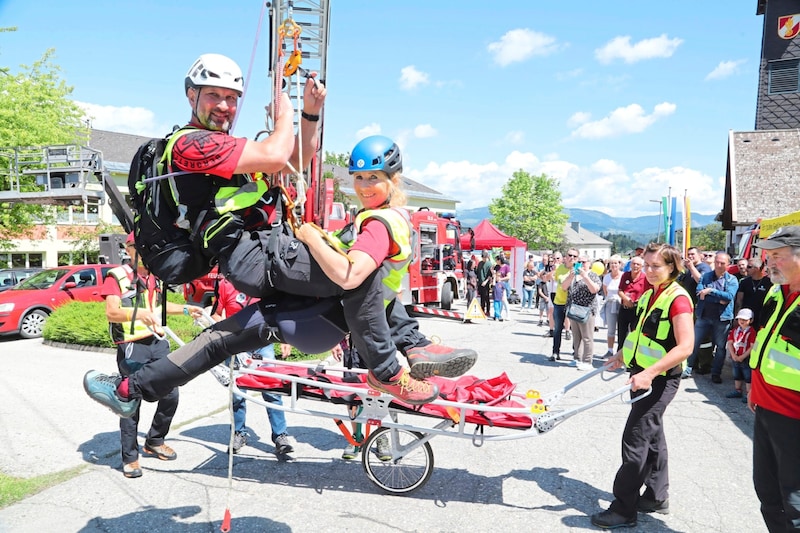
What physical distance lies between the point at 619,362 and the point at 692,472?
1538mm

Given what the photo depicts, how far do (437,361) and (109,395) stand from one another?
189 cm

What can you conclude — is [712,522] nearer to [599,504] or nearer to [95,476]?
[599,504]

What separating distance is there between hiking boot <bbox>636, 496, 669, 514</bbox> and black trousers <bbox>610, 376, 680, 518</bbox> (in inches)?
1.7

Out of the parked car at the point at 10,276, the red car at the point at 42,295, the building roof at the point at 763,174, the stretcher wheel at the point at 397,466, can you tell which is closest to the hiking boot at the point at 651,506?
the stretcher wheel at the point at 397,466

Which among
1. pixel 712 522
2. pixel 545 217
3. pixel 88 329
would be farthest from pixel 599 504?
pixel 545 217

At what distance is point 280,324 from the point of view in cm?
282

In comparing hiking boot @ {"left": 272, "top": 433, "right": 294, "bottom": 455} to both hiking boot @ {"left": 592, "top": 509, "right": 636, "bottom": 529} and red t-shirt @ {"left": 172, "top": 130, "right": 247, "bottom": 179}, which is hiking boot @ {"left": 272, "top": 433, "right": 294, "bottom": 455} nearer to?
hiking boot @ {"left": 592, "top": 509, "right": 636, "bottom": 529}

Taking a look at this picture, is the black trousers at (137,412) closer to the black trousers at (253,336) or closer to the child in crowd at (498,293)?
the black trousers at (253,336)

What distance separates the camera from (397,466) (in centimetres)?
488

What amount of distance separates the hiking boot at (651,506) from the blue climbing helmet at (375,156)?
348 centimetres

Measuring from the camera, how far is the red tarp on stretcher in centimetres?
446

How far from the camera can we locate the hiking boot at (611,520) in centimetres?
421

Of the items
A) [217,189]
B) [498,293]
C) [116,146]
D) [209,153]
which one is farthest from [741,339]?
[116,146]

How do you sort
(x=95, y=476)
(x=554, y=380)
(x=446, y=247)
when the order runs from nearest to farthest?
(x=95, y=476)
(x=554, y=380)
(x=446, y=247)
